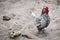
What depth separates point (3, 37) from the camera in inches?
193

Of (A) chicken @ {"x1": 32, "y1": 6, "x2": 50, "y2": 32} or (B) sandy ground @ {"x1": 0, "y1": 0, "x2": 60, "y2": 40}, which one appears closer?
(A) chicken @ {"x1": 32, "y1": 6, "x2": 50, "y2": 32}

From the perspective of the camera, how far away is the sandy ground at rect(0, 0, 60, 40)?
506 cm

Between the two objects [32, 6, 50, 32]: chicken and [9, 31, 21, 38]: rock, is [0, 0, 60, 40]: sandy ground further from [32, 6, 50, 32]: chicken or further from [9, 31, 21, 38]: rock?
[32, 6, 50, 32]: chicken

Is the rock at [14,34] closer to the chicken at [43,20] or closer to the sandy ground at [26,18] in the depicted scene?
the sandy ground at [26,18]

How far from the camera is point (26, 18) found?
19.7 ft

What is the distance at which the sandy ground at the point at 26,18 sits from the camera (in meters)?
5.06

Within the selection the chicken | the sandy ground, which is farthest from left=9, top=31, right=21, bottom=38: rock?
the chicken

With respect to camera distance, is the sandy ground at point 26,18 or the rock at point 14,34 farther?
the sandy ground at point 26,18

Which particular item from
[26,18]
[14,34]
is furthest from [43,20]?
[26,18]

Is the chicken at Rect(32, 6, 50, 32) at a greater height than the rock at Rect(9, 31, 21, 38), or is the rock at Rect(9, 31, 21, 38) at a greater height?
the chicken at Rect(32, 6, 50, 32)

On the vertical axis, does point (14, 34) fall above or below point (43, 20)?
below

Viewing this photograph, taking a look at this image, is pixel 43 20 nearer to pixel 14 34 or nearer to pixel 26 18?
pixel 14 34

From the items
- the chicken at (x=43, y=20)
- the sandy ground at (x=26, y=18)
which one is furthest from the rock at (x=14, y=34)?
the chicken at (x=43, y=20)

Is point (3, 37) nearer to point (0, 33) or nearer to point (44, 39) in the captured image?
point (0, 33)
